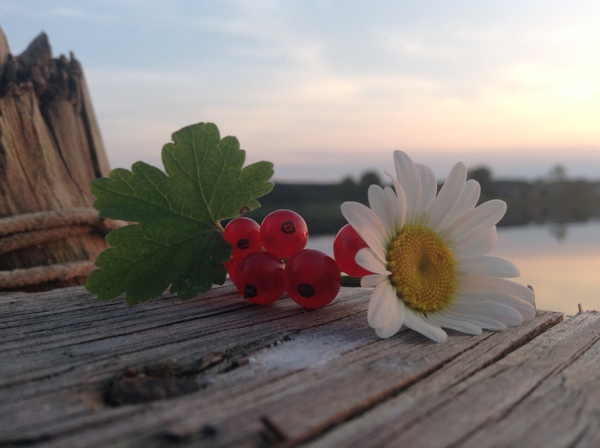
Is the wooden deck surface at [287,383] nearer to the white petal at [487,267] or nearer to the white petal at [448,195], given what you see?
the white petal at [487,267]

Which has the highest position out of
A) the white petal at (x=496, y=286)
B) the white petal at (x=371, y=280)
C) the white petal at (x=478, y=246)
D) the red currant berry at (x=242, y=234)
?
the red currant berry at (x=242, y=234)

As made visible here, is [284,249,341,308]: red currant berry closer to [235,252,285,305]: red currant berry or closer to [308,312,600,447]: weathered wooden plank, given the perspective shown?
[235,252,285,305]: red currant berry

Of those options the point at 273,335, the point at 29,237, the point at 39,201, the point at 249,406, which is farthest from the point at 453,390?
the point at 39,201

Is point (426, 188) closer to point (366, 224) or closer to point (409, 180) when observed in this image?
point (409, 180)

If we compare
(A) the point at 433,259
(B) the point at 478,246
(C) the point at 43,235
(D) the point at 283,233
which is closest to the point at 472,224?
(B) the point at 478,246

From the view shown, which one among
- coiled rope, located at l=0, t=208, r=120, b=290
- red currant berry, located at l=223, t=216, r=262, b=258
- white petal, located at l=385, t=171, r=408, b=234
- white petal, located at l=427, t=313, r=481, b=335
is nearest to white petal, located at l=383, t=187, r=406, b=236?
white petal, located at l=385, t=171, r=408, b=234

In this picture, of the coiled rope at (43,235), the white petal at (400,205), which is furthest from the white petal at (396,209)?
the coiled rope at (43,235)
